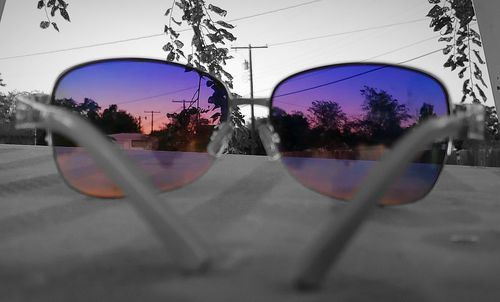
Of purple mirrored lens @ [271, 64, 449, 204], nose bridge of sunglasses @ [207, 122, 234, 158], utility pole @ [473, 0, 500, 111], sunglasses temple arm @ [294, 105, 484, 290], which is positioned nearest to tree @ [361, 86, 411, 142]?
purple mirrored lens @ [271, 64, 449, 204]

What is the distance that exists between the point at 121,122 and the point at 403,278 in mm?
396

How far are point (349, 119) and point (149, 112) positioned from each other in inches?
10.0

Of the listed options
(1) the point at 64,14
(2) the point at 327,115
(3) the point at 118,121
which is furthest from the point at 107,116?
(1) the point at 64,14

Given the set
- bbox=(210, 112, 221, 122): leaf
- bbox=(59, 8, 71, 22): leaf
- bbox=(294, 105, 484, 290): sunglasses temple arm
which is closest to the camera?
bbox=(294, 105, 484, 290): sunglasses temple arm

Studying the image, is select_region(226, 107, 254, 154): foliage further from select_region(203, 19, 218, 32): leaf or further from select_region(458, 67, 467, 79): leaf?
select_region(458, 67, 467, 79): leaf

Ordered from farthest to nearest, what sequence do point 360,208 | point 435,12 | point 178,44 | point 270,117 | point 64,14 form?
point 435,12 → point 178,44 → point 64,14 → point 270,117 → point 360,208

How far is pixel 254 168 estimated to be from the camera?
28.1 inches

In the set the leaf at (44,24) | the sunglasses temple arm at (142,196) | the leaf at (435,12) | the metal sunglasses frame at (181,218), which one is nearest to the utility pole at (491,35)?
the leaf at (435,12)

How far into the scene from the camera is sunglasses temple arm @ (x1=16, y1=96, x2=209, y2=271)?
0.21 metres

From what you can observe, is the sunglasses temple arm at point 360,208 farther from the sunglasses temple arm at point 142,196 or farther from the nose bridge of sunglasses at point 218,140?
the nose bridge of sunglasses at point 218,140

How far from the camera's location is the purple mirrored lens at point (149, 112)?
1.55 ft

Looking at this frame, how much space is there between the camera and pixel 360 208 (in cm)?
19

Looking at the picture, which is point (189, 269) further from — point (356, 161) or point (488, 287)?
point (356, 161)

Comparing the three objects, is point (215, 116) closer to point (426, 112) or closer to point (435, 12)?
point (426, 112)
